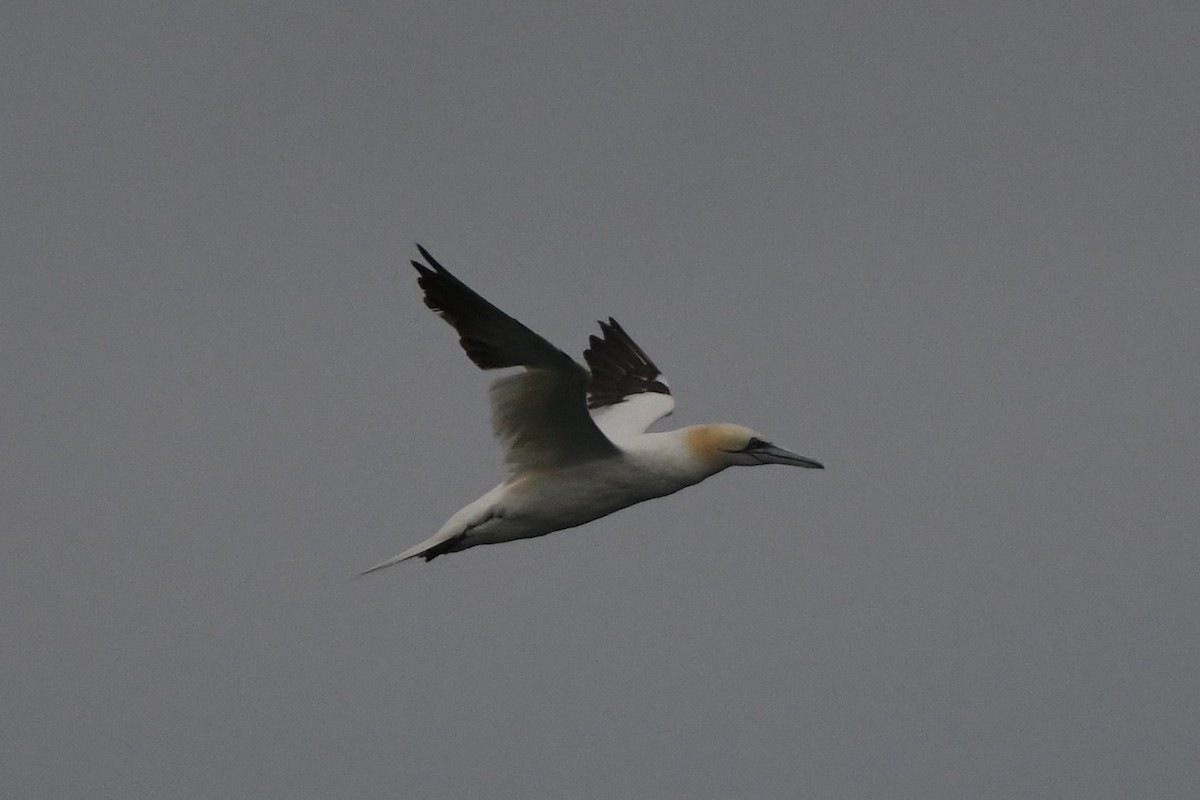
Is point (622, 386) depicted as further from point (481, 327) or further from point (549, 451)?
point (481, 327)

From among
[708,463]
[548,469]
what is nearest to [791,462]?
[708,463]

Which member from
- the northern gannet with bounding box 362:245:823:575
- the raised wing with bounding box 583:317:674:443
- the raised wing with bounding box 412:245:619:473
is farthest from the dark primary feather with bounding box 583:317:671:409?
the raised wing with bounding box 412:245:619:473

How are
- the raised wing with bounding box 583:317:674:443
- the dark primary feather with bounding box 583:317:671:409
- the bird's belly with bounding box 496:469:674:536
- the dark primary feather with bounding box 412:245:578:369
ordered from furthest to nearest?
the dark primary feather with bounding box 583:317:671:409
the raised wing with bounding box 583:317:674:443
the bird's belly with bounding box 496:469:674:536
the dark primary feather with bounding box 412:245:578:369

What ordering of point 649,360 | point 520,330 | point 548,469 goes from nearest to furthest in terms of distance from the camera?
point 520,330 → point 548,469 → point 649,360

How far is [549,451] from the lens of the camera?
44.4ft

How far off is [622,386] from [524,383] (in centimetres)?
405

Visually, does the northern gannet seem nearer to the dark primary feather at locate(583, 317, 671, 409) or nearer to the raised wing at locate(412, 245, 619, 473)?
the raised wing at locate(412, 245, 619, 473)

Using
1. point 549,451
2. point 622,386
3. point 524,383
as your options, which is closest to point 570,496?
point 549,451

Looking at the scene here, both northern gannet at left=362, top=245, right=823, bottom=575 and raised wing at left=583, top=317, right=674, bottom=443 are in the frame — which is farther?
raised wing at left=583, top=317, right=674, bottom=443

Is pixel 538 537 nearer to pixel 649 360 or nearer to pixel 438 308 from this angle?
pixel 438 308

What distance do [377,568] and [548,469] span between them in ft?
4.28

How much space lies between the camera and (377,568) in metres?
13.8

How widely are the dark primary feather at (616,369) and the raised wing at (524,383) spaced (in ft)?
10.1

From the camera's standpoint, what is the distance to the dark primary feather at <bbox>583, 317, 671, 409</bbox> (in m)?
16.8
